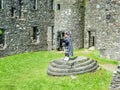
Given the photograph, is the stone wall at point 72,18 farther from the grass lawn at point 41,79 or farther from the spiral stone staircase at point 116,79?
the spiral stone staircase at point 116,79

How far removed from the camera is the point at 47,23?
42250 millimetres

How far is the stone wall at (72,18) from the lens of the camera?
134ft

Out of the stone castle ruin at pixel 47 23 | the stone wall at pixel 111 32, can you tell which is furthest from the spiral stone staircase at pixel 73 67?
the stone castle ruin at pixel 47 23

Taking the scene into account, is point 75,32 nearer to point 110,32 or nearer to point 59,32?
point 59,32

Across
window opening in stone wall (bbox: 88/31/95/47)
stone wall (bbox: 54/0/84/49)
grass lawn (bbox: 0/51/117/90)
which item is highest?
stone wall (bbox: 54/0/84/49)

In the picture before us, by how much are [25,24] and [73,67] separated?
1462cm

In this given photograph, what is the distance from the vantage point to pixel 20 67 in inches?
1216

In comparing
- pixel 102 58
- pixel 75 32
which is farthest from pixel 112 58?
pixel 75 32

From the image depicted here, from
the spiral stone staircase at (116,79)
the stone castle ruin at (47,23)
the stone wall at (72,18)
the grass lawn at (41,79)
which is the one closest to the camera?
the spiral stone staircase at (116,79)

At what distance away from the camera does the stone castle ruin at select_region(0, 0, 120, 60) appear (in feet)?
125

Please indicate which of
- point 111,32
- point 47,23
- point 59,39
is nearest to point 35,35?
point 47,23

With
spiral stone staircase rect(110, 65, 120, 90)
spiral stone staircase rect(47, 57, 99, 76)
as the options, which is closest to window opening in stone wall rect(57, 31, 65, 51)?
spiral stone staircase rect(47, 57, 99, 76)

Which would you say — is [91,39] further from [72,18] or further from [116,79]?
[116,79]

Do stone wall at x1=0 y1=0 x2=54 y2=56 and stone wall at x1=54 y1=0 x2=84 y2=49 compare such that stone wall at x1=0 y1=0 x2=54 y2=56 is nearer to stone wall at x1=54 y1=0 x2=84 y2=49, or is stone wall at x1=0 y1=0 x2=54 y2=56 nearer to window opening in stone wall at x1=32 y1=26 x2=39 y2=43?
window opening in stone wall at x1=32 y1=26 x2=39 y2=43
